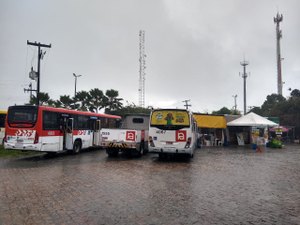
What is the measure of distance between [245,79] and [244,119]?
35.4 metres

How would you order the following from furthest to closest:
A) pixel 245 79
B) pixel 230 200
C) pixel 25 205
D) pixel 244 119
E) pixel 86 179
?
pixel 245 79, pixel 244 119, pixel 86 179, pixel 230 200, pixel 25 205

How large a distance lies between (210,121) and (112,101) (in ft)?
91.3

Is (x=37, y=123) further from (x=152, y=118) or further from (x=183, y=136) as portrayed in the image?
(x=183, y=136)

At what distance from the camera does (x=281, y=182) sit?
10500 millimetres

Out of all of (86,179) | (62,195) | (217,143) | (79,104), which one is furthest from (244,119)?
(79,104)

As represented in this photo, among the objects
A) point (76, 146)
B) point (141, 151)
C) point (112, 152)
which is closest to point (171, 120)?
point (141, 151)

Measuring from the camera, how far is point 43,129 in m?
16.0

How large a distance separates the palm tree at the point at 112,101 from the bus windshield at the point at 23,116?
123ft

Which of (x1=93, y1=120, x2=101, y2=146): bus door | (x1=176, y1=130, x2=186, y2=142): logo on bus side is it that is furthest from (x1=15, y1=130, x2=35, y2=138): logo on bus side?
(x1=176, y1=130, x2=186, y2=142): logo on bus side

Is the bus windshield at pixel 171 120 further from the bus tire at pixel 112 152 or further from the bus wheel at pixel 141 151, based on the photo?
the bus tire at pixel 112 152

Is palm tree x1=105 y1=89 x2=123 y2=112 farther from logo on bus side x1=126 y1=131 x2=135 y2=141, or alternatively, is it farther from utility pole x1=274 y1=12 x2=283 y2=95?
utility pole x1=274 y1=12 x2=283 y2=95

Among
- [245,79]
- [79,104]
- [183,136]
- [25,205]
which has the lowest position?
[25,205]

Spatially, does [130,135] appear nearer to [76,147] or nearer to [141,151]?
[141,151]

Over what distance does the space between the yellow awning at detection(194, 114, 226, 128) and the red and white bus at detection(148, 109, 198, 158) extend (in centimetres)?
1322
